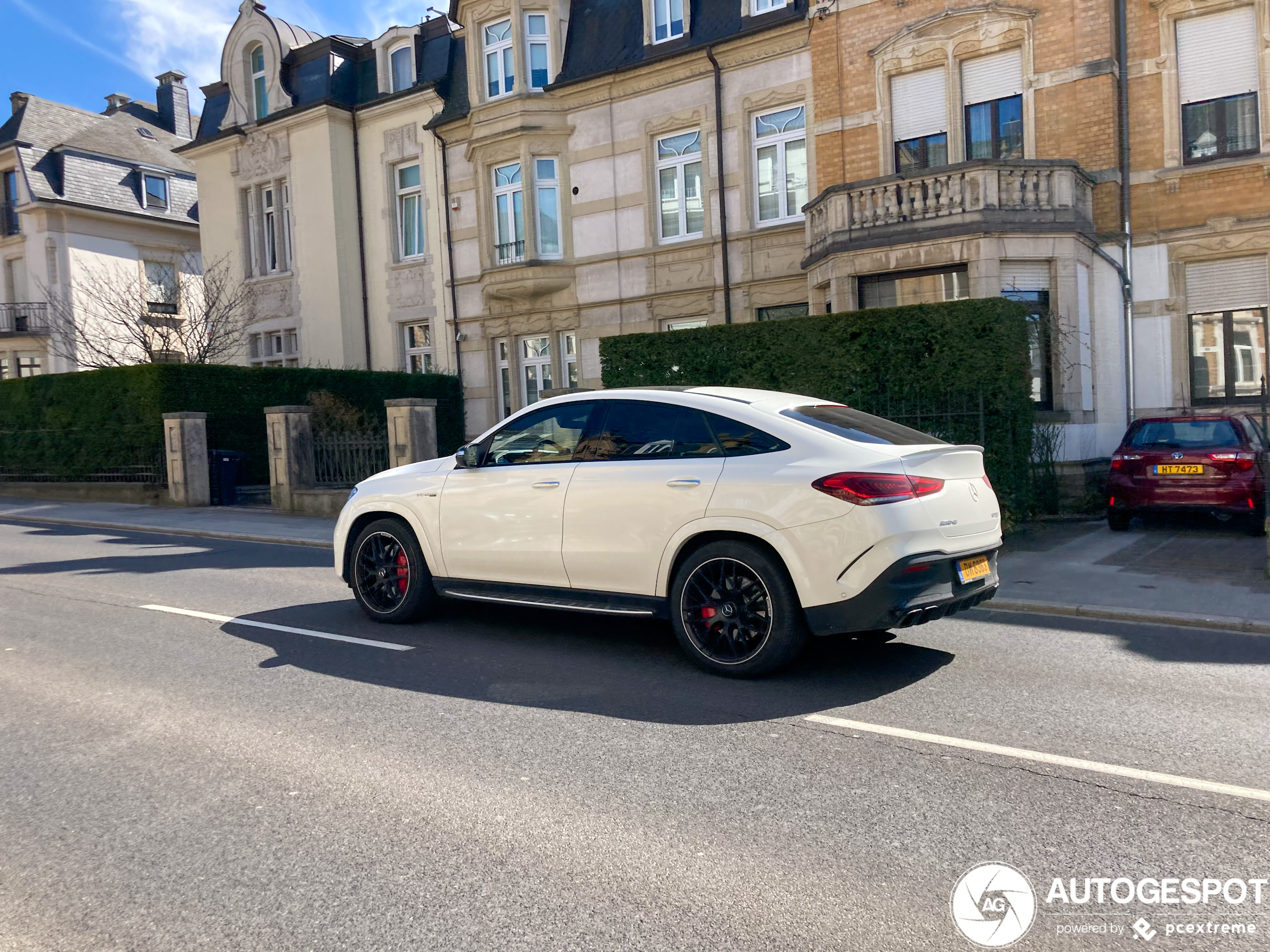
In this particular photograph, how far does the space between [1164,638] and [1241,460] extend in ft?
18.6

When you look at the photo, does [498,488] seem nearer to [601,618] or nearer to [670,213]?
[601,618]

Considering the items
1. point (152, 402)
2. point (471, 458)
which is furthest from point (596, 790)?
point (152, 402)

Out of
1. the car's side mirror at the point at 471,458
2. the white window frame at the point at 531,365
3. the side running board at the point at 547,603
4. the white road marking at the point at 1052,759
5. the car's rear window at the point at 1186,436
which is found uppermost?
the white window frame at the point at 531,365

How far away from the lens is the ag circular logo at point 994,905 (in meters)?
2.97

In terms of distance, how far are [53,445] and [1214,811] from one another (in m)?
23.2

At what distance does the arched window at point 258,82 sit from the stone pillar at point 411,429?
611 inches

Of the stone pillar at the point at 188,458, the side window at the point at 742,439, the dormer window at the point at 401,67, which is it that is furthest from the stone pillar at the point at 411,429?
the dormer window at the point at 401,67

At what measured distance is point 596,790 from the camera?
4.11 meters

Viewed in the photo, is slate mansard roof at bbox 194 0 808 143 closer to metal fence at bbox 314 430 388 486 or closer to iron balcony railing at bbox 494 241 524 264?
iron balcony railing at bbox 494 241 524 264

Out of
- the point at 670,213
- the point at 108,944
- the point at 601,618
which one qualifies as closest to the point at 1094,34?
the point at 670,213

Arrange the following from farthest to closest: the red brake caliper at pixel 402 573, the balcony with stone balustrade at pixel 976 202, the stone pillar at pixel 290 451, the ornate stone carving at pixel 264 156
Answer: the ornate stone carving at pixel 264 156, the stone pillar at pixel 290 451, the balcony with stone balustrade at pixel 976 202, the red brake caliper at pixel 402 573

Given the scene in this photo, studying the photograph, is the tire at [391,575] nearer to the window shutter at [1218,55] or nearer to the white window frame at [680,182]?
the white window frame at [680,182]

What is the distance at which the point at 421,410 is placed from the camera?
51.8 feet

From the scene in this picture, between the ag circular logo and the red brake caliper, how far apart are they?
16.2ft
